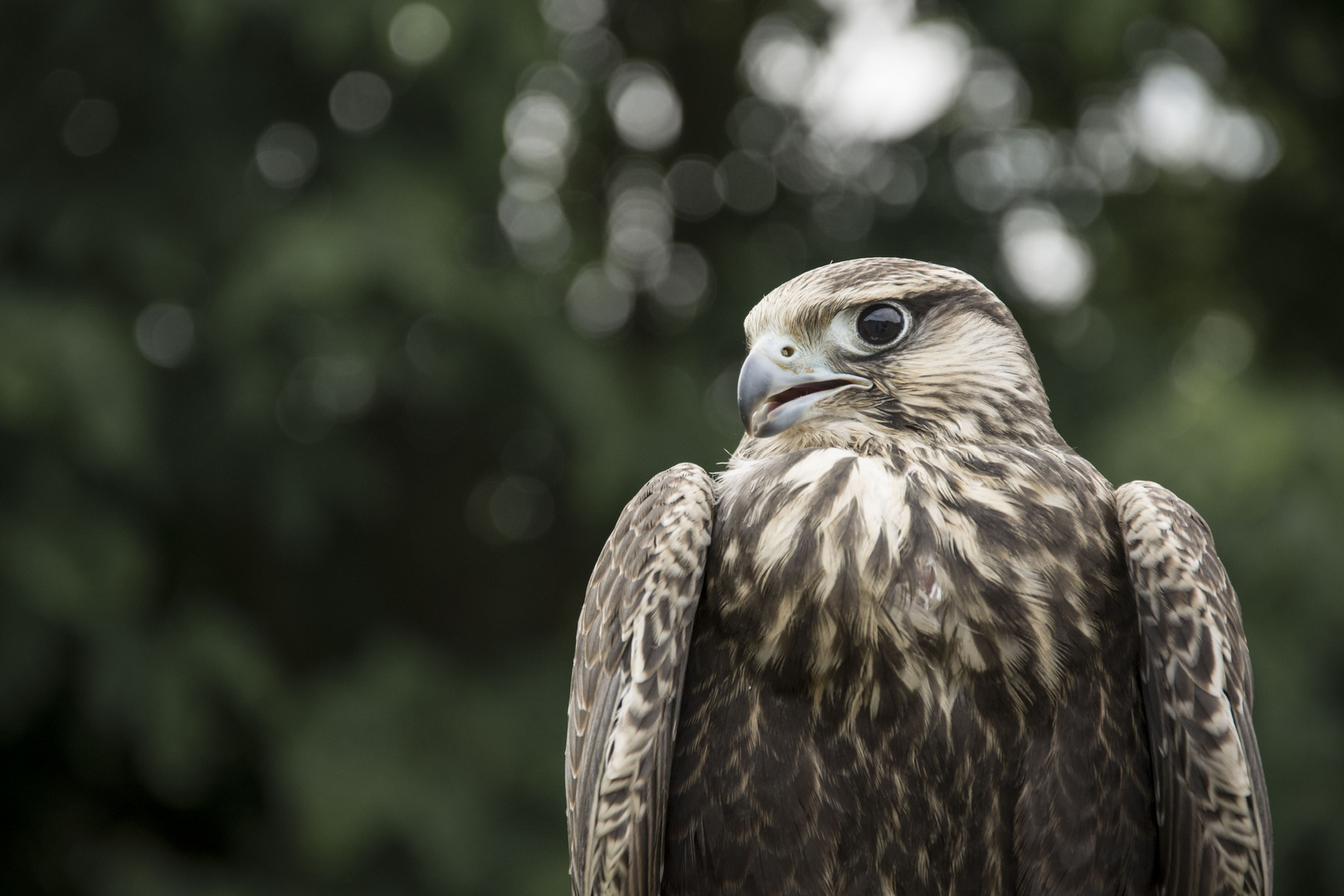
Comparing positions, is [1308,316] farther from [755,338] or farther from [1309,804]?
[755,338]

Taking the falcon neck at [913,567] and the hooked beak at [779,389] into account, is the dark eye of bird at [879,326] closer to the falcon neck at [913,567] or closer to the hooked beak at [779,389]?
the hooked beak at [779,389]

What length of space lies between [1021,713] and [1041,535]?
1.02 ft

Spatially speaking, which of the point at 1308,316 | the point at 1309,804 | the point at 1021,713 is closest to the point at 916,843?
the point at 1021,713

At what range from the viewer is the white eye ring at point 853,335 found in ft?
8.45

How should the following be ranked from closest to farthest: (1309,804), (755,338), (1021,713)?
(1021,713) → (755,338) → (1309,804)

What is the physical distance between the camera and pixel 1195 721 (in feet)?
7.13

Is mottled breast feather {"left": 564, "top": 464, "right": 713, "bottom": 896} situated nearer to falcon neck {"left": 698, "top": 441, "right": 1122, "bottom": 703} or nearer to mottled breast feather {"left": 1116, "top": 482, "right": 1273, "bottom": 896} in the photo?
falcon neck {"left": 698, "top": 441, "right": 1122, "bottom": 703}

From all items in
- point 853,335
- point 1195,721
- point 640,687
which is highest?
point 853,335

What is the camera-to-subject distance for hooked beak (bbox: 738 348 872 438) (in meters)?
2.49

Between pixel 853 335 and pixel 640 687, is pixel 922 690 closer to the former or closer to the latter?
pixel 640 687

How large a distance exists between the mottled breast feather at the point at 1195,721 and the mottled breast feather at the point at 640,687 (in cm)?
81

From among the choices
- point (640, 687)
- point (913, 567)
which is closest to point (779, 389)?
point (913, 567)

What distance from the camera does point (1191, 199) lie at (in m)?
6.58

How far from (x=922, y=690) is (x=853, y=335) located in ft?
2.59
